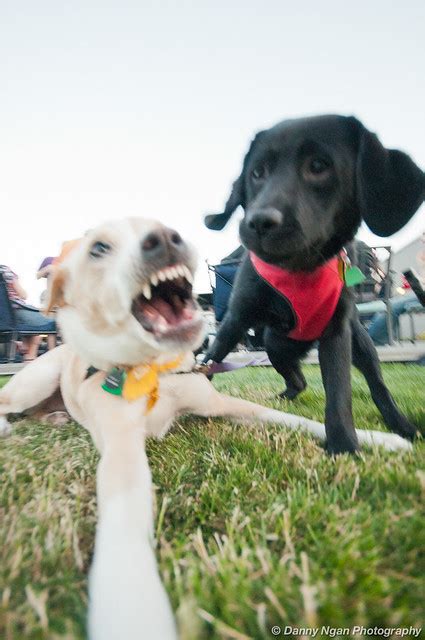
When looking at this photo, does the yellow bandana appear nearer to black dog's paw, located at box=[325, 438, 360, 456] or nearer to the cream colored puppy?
the cream colored puppy

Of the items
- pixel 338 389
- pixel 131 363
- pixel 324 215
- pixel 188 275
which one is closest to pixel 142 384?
pixel 131 363

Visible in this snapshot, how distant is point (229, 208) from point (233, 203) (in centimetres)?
5

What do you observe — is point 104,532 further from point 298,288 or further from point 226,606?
point 298,288

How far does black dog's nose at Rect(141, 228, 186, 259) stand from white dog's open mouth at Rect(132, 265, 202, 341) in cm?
7

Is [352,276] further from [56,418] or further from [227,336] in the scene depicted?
[56,418]

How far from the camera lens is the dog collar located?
1.63 meters

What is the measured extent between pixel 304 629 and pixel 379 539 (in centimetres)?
35

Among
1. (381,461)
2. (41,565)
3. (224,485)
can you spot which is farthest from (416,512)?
(41,565)

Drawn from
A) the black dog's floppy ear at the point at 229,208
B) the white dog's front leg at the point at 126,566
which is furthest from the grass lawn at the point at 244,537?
the black dog's floppy ear at the point at 229,208

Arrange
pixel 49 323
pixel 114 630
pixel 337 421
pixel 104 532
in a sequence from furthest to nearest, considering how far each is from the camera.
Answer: pixel 49 323 → pixel 337 421 → pixel 104 532 → pixel 114 630

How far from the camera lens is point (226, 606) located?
666 millimetres

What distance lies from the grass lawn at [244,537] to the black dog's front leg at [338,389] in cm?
8

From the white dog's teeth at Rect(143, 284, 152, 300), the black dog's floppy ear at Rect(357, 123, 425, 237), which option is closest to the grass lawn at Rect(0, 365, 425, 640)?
the white dog's teeth at Rect(143, 284, 152, 300)

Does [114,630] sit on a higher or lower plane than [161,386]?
higher
